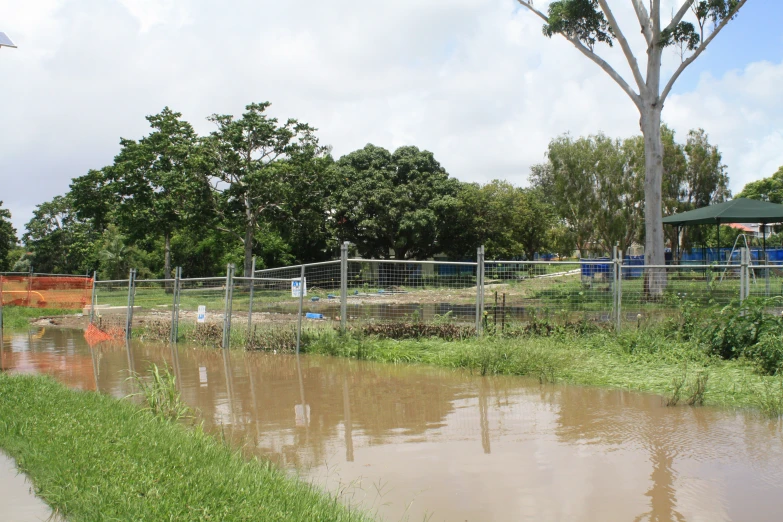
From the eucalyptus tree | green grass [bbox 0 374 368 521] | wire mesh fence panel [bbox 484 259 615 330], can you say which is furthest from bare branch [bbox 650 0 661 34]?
green grass [bbox 0 374 368 521]

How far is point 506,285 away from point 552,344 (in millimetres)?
1842

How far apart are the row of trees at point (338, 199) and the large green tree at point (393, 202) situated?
3.5 inches

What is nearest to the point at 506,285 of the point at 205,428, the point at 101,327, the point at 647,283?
the point at 647,283

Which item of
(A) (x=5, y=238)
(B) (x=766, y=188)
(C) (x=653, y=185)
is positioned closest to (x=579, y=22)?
(C) (x=653, y=185)

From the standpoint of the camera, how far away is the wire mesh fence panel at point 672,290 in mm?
11391

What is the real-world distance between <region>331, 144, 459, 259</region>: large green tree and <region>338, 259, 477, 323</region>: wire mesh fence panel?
2474cm

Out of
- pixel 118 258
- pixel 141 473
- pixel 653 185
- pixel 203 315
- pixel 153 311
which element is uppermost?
pixel 653 185

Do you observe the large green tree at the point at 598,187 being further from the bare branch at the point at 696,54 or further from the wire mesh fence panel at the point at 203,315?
the wire mesh fence panel at the point at 203,315

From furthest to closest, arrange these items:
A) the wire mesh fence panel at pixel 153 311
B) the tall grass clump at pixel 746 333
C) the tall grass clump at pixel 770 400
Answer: the wire mesh fence panel at pixel 153 311
the tall grass clump at pixel 746 333
the tall grass clump at pixel 770 400

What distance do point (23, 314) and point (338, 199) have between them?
19.8 meters

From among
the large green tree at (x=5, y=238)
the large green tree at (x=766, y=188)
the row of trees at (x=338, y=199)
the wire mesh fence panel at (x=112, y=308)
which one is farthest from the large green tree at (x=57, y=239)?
the large green tree at (x=766, y=188)

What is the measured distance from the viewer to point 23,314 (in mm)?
22172

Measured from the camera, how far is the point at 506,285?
40.7ft

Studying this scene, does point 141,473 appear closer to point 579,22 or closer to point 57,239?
point 579,22
